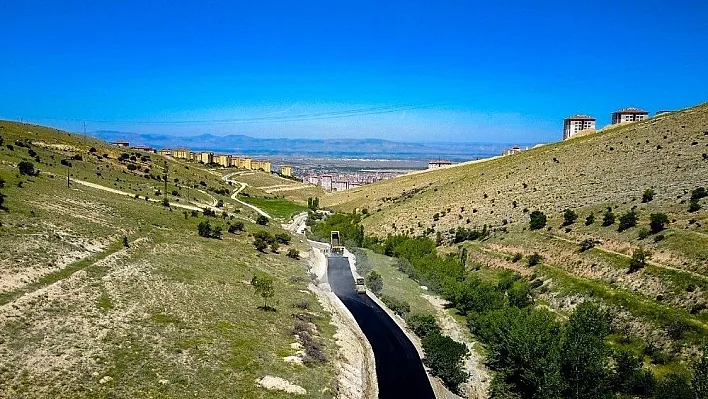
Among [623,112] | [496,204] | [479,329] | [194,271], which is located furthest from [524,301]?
[623,112]

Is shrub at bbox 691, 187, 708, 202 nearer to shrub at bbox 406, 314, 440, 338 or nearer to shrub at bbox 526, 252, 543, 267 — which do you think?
shrub at bbox 526, 252, 543, 267

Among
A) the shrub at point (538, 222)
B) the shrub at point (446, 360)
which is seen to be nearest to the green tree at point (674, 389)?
the shrub at point (446, 360)

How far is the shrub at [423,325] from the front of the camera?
43.7m

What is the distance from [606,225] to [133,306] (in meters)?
50.4

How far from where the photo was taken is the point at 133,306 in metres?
33.8

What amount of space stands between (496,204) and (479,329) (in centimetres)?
4306

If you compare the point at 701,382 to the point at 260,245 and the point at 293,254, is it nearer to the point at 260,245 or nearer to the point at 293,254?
the point at 293,254

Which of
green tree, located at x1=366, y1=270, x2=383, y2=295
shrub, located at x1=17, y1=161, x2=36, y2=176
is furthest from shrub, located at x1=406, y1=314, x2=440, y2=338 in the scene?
Result: shrub, located at x1=17, y1=161, x2=36, y2=176

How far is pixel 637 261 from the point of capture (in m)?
44.3

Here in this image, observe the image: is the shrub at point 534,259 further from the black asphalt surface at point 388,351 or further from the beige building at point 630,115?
the beige building at point 630,115

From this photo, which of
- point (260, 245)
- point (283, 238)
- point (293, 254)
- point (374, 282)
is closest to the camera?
point (374, 282)

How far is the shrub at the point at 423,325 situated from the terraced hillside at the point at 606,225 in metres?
11.4

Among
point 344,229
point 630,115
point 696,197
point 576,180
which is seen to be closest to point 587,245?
point 696,197

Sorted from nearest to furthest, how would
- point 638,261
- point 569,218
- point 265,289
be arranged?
point 265,289 < point 638,261 < point 569,218
